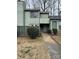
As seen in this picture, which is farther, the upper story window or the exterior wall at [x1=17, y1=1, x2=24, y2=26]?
the upper story window

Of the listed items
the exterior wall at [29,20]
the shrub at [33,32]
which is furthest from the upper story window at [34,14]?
the shrub at [33,32]

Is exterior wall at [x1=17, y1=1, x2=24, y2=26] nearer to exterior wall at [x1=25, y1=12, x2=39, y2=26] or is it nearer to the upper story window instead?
exterior wall at [x1=25, y1=12, x2=39, y2=26]

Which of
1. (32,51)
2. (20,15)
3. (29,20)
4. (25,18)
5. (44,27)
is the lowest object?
(32,51)

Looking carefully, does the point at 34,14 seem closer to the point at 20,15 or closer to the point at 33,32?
the point at 20,15

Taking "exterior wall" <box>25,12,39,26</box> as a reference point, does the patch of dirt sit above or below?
below

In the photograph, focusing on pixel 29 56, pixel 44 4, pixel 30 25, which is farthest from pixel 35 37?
pixel 29 56

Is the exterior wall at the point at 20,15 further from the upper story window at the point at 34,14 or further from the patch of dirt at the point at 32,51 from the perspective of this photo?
the patch of dirt at the point at 32,51

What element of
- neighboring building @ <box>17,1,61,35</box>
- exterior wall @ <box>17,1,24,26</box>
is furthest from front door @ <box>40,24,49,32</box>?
exterior wall @ <box>17,1,24,26</box>

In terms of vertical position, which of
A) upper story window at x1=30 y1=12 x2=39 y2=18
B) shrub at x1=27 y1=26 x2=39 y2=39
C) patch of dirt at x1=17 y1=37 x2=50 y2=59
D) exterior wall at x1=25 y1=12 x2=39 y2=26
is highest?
upper story window at x1=30 y1=12 x2=39 y2=18

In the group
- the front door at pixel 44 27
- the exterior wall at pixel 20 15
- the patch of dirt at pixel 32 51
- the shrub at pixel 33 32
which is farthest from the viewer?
the front door at pixel 44 27

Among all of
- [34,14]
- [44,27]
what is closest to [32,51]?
[34,14]
